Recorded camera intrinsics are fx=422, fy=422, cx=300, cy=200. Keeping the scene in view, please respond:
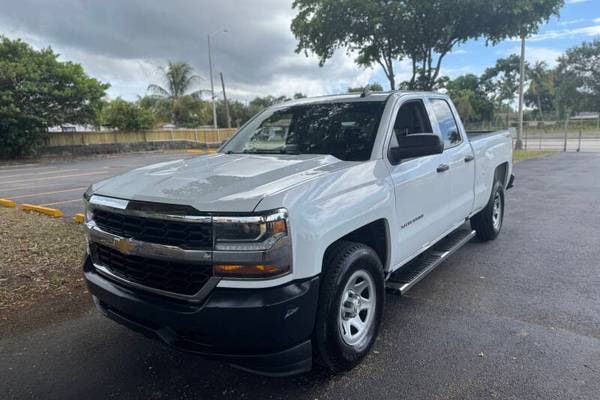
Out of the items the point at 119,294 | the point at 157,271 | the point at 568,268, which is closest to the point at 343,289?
the point at 157,271

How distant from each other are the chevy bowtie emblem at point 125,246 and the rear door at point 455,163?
293 centimetres

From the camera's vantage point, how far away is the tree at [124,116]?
28.9 metres

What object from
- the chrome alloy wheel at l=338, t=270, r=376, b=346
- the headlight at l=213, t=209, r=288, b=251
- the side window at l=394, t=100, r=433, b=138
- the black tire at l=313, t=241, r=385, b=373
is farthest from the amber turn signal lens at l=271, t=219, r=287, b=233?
the side window at l=394, t=100, r=433, b=138

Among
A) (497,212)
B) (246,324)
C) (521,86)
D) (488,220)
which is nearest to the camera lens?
(246,324)

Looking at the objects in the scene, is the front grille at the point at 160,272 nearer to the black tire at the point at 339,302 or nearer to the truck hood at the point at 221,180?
the truck hood at the point at 221,180

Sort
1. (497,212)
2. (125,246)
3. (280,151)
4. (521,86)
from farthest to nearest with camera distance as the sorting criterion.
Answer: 1. (521,86)
2. (497,212)
3. (280,151)
4. (125,246)

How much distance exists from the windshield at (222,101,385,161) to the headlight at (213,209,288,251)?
4.11ft

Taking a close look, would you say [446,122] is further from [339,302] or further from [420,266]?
[339,302]

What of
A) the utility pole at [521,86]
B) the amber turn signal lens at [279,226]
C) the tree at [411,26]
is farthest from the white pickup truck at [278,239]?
the utility pole at [521,86]

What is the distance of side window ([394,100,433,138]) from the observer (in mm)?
3877

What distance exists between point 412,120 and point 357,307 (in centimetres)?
204

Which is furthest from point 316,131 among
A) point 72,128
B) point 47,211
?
point 72,128

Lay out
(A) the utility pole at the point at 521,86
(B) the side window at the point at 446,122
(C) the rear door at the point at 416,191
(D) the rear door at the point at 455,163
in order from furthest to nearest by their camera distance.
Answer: (A) the utility pole at the point at 521,86, (B) the side window at the point at 446,122, (D) the rear door at the point at 455,163, (C) the rear door at the point at 416,191

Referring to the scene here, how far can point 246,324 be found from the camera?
2238 mm
